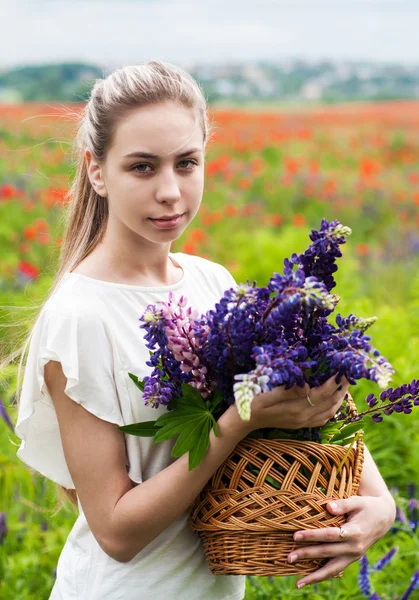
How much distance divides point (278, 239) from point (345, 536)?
360 centimetres

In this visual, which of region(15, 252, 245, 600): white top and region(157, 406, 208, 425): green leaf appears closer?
region(157, 406, 208, 425): green leaf

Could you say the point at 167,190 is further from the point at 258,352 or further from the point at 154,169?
the point at 258,352

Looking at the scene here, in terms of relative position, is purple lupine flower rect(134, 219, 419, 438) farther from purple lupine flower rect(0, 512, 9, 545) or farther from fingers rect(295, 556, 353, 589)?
purple lupine flower rect(0, 512, 9, 545)

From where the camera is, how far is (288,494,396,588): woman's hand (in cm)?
141

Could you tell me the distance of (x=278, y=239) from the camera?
16.2 ft

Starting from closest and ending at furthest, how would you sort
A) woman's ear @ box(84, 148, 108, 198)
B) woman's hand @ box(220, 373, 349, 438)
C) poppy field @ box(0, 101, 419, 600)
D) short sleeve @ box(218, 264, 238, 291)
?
woman's hand @ box(220, 373, 349, 438) < woman's ear @ box(84, 148, 108, 198) < short sleeve @ box(218, 264, 238, 291) < poppy field @ box(0, 101, 419, 600)

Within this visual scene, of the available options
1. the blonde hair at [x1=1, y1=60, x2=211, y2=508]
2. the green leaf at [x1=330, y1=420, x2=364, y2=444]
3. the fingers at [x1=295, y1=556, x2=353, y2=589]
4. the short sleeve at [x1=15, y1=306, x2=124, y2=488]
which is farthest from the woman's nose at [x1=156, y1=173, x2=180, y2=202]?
the fingers at [x1=295, y1=556, x2=353, y2=589]

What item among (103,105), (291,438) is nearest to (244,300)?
(291,438)

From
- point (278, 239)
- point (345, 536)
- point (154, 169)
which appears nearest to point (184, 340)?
point (154, 169)

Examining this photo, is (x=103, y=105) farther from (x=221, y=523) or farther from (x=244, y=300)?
(x=221, y=523)

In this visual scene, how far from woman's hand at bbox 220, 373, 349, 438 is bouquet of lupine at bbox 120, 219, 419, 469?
1.0 inches

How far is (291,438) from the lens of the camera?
1427 mm

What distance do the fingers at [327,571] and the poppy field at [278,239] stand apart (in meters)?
0.57

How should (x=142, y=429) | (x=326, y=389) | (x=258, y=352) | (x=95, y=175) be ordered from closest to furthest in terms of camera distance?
(x=258, y=352), (x=326, y=389), (x=142, y=429), (x=95, y=175)
